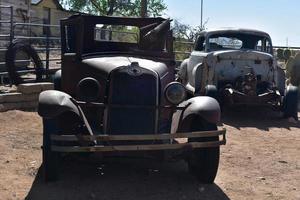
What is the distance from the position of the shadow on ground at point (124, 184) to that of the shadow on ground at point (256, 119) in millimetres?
3928

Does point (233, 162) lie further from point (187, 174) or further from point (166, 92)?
point (166, 92)

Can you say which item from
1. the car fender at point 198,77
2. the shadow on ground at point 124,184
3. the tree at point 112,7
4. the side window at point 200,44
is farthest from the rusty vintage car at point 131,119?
the tree at point 112,7

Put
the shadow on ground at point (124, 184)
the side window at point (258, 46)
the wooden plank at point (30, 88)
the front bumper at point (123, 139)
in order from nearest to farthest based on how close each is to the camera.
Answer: the front bumper at point (123, 139) → the shadow on ground at point (124, 184) → the wooden plank at point (30, 88) → the side window at point (258, 46)

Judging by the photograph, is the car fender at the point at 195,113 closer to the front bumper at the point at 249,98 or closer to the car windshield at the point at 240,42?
the front bumper at the point at 249,98

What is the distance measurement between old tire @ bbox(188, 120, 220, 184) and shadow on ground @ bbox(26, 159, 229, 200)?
0.11 m

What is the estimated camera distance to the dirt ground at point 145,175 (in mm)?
5473

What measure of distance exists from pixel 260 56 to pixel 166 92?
5886mm

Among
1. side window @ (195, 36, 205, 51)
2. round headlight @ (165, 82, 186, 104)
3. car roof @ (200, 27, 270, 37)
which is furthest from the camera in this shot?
side window @ (195, 36, 205, 51)

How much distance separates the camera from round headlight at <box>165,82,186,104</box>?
5730 millimetres

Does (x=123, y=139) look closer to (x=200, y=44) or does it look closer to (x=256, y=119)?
(x=256, y=119)

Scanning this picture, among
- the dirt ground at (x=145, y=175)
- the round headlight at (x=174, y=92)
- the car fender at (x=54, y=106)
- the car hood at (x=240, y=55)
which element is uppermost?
the car hood at (x=240, y=55)

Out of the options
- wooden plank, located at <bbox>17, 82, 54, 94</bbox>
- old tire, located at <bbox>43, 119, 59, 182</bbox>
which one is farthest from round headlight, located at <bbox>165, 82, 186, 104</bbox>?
wooden plank, located at <bbox>17, 82, 54, 94</bbox>

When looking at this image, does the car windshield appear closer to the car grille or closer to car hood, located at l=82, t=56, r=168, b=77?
car hood, located at l=82, t=56, r=168, b=77

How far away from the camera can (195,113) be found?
5676mm
